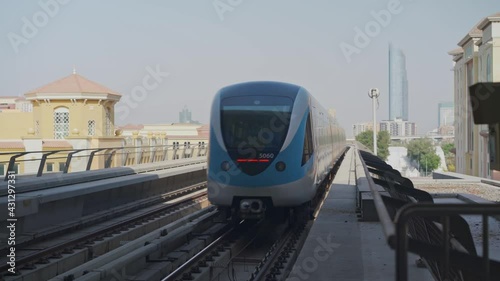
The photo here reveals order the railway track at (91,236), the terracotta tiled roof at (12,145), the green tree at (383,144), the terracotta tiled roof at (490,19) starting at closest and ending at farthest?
the railway track at (91,236) < the terracotta tiled roof at (12,145) < the terracotta tiled roof at (490,19) < the green tree at (383,144)

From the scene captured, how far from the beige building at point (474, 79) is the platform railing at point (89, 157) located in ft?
64.0

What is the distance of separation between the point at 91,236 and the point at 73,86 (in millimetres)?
22514

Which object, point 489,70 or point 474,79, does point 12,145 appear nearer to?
point 489,70

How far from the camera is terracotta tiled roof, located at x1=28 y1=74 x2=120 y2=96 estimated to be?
31062mm

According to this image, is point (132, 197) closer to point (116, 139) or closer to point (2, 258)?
point (2, 258)

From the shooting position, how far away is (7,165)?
12.9 meters

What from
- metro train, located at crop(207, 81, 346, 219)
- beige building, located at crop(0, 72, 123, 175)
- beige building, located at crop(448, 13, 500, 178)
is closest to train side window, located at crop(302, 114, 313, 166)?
metro train, located at crop(207, 81, 346, 219)

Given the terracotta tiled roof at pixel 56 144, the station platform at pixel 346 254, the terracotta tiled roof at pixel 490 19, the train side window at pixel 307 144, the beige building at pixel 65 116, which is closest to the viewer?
the station platform at pixel 346 254

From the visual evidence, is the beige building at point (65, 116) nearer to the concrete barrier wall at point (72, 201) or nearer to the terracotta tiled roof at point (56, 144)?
the terracotta tiled roof at point (56, 144)

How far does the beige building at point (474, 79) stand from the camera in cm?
4003

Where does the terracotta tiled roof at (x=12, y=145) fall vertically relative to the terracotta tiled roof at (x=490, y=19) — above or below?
below

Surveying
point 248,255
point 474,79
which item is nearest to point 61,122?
point 248,255

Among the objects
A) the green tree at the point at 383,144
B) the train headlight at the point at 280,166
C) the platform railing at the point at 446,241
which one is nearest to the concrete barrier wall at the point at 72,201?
the train headlight at the point at 280,166

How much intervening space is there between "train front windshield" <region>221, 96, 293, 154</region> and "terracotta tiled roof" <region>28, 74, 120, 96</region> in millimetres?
20366
